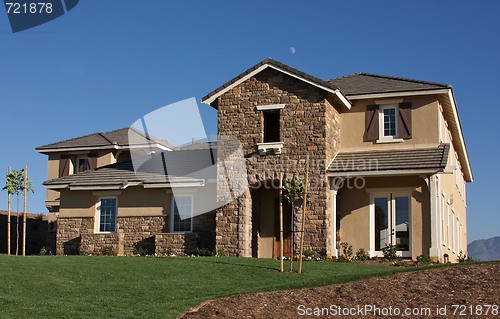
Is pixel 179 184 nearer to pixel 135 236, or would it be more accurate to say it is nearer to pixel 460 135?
pixel 135 236

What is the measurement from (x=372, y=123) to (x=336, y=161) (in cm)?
244

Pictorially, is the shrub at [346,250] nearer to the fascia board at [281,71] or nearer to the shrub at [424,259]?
the shrub at [424,259]

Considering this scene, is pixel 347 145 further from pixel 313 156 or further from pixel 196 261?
pixel 196 261

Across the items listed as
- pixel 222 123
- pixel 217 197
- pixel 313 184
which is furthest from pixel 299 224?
pixel 222 123

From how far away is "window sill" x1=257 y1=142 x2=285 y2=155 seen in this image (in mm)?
19875

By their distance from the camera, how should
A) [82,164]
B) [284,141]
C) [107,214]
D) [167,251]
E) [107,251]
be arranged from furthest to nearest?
[82,164] → [107,214] → [107,251] → [167,251] → [284,141]

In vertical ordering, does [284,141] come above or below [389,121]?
below

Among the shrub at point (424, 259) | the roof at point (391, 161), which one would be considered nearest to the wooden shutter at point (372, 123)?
the roof at point (391, 161)

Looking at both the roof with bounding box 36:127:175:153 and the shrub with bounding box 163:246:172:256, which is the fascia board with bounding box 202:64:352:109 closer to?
the shrub with bounding box 163:246:172:256

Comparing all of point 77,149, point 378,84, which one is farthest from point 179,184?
point 77,149

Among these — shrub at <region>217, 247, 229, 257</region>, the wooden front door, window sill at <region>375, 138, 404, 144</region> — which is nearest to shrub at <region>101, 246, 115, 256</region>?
shrub at <region>217, 247, 229, 257</region>

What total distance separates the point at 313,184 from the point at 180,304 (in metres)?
9.68

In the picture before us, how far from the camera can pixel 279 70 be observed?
2036cm

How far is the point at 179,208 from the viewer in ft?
73.9
